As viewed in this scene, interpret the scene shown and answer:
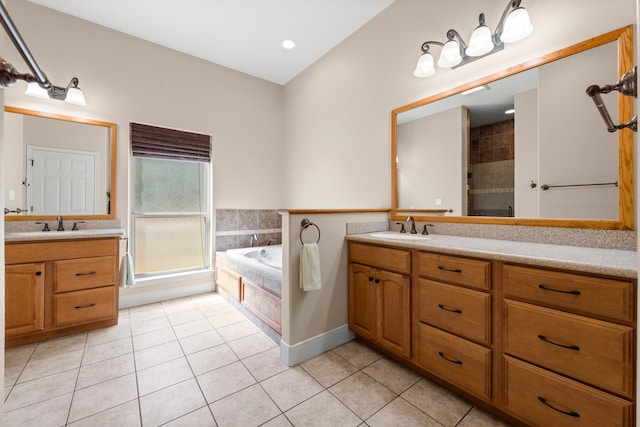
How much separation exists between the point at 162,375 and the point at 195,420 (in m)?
0.53

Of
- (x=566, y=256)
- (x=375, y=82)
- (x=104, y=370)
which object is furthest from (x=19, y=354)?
(x=375, y=82)

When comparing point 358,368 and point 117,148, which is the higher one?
point 117,148

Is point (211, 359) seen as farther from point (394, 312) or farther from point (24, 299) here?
point (24, 299)

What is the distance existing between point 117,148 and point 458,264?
334 cm

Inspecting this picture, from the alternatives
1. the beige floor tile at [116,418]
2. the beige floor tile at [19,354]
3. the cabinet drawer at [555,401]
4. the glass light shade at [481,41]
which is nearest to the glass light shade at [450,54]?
the glass light shade at [481,41]

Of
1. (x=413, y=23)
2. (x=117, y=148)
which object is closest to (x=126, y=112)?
(x=117, y=148)

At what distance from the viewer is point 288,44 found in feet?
9.82

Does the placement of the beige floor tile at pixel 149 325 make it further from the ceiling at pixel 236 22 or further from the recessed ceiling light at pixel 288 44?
the recessed ceiling light at pixel 288 44

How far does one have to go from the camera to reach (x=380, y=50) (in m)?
2.50

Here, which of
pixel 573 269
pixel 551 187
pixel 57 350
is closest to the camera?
pixel 573 269

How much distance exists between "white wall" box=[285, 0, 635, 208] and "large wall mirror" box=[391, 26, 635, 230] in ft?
0.41

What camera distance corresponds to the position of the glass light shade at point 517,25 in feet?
5.04

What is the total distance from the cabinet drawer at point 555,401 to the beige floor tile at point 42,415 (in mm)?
2235

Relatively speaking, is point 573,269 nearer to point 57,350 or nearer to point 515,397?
point 515,397
